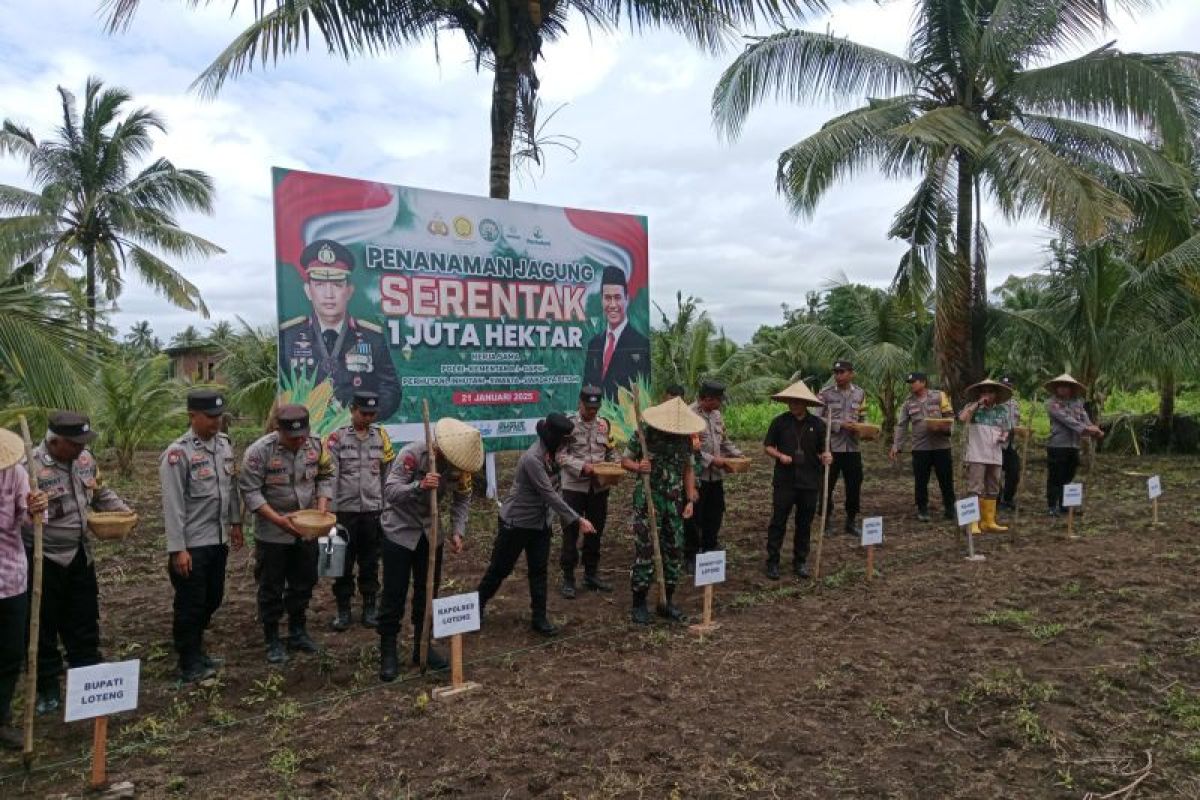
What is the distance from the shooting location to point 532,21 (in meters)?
9.22

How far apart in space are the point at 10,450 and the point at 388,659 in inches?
83.7

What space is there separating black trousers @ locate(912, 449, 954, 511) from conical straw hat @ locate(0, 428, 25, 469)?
7853mm

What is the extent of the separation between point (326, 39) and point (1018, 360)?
42.3ft

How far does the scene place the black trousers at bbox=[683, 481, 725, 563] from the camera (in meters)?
6.93

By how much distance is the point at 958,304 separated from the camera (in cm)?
1070

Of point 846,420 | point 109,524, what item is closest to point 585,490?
point 846,420

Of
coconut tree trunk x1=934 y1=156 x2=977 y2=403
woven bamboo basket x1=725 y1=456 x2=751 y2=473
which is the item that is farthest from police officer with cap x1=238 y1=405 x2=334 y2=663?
coconut tree trunk x1=934 y1=156 x2=977 y2=403

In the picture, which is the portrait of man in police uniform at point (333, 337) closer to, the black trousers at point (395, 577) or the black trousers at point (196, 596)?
the black trousers at point (196, 596)

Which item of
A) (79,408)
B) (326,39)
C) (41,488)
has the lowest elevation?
(41,488)

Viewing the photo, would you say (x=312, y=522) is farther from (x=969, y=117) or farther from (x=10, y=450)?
(x=969, y=117)

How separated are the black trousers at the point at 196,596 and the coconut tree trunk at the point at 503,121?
5.95 meters

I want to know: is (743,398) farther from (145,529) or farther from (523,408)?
(145,529)

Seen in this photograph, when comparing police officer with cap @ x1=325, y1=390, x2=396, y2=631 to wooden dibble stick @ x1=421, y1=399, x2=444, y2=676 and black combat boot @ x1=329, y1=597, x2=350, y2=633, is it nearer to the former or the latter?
black combat boot @ x1=329, y1=597, x2=350, y2=633

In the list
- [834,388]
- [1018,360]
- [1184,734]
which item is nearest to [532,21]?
[834,388]
